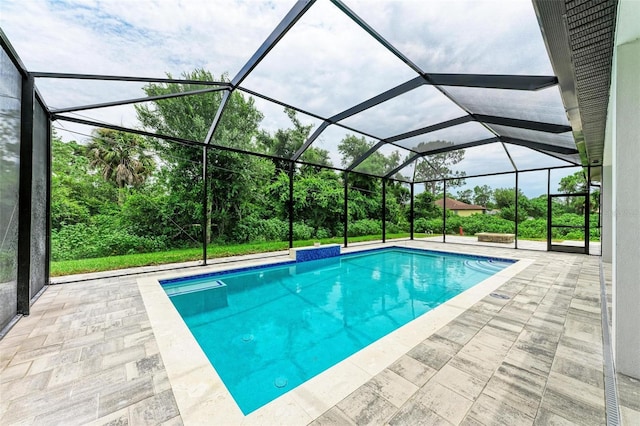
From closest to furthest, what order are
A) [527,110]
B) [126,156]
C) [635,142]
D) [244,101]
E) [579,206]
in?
[635,142], [527,110], [244,101], [579,206], [126,156]

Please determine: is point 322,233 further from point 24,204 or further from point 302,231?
→ point 24,204

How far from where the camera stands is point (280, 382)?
2434 mm

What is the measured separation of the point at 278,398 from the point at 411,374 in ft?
3.38

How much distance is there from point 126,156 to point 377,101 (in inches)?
362

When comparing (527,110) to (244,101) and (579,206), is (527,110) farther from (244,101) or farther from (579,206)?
(579,206)

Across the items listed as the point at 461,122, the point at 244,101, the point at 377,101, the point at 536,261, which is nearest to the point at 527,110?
the point at 461,122

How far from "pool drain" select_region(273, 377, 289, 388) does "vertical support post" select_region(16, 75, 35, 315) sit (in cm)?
324

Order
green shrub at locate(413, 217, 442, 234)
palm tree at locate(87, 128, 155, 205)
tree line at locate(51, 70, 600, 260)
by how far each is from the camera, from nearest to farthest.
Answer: tree line at locate(51, 70, 600, 260), palm tree at locate(87, 128, 155, 205), green shrub at locate(413, 217, 442, 234)

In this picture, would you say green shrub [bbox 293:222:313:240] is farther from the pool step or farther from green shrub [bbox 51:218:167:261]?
the pool step

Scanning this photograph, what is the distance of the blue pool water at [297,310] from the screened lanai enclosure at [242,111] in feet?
6.06

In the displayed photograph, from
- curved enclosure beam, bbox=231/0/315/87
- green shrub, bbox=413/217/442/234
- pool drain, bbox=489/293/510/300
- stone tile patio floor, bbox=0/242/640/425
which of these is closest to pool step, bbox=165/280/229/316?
stone tile patio floor, bbox=0/242/640/425

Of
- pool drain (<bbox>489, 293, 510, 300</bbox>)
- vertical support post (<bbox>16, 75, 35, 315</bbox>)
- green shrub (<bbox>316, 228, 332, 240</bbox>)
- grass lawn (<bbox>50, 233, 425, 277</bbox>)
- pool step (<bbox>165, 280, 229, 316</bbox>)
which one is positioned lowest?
pool step (<bbox>165, 280, 229, 316</bbox>)

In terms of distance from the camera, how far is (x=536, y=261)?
6.60 metres

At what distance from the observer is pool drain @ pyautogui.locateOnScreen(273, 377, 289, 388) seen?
2395 mm
